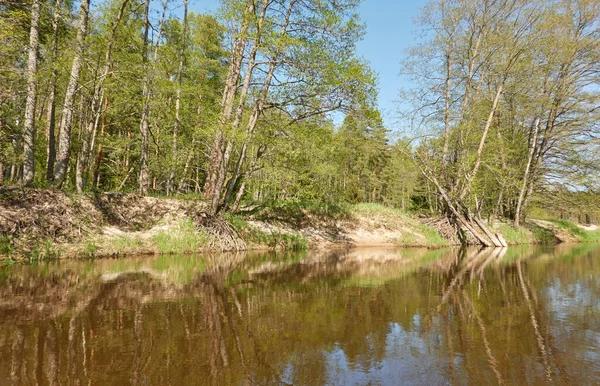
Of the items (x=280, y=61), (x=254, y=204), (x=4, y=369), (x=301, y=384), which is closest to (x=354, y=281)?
(x=301, y=384)

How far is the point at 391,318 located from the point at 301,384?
2.42m

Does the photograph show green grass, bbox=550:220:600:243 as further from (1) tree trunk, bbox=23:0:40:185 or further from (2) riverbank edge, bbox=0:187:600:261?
(1) tree trunk, bbox=23:0:40:185

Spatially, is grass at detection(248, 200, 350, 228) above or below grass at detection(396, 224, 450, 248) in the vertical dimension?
above

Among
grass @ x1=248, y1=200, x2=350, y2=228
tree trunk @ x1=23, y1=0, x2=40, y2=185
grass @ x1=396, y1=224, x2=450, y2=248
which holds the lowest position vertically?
grass @ x1=396, y1=224, x2=450, y2=248

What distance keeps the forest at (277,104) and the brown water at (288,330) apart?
6.40 m

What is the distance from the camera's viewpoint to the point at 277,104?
1366 cm

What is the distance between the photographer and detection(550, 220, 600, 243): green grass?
95.8ft

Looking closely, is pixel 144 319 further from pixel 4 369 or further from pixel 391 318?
pixel 391 318

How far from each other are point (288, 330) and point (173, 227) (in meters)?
9.72

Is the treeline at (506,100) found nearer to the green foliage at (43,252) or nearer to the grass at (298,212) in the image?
the grass at (298,212)

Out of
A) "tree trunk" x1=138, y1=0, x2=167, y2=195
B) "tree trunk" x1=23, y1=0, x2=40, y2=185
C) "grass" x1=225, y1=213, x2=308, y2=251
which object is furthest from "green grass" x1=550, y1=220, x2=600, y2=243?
"tree trunk" x1=23, y1=0, x2=40, y2=185

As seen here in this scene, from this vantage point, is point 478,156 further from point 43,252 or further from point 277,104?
point 43,252

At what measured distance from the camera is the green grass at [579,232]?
29.2 metres

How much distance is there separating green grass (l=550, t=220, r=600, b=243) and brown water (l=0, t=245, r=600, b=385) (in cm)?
2650
